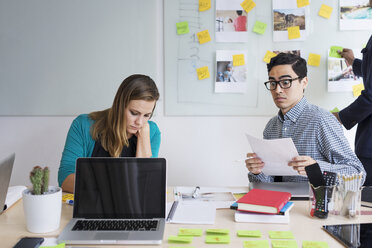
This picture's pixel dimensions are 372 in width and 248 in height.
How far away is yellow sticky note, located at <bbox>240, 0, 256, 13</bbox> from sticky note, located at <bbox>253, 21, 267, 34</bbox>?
0.38ft

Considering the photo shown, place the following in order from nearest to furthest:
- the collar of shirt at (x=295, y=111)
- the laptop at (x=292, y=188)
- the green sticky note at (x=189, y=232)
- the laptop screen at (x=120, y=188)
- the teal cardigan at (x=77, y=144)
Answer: the green sticky note at (x=189, y=232) → the laptop screen at (x=120, y=188) → the laptop at (x=292, y=188) → the teal cardigan at (x=77, y=144) → the collar of shirt at (x=295, y=111)

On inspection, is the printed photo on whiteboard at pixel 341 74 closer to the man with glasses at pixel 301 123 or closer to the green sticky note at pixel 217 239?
the man with glasses at pixel 301 123

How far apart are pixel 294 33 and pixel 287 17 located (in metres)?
0.13

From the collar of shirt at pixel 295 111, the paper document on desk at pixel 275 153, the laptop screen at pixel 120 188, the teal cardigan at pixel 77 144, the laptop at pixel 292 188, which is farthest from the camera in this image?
the collar of shirt at pixel 295 111

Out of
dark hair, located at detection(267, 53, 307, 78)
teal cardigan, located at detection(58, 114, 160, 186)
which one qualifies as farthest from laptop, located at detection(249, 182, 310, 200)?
teal cardigan, located at detection(58, 114, 160, 186)

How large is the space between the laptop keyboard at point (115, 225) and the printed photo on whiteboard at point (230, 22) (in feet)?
5.64

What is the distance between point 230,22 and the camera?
2592mm

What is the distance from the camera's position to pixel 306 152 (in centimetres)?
183

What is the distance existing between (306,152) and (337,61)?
1.09 m

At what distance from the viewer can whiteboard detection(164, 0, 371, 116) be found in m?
2.59

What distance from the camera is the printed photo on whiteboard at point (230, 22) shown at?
258 centimetres

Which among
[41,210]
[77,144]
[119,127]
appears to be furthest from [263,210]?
[77,144]

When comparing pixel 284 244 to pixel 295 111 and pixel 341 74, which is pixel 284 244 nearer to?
pixel 295 111

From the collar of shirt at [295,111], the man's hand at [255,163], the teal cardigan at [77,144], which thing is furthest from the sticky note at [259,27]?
the teal cardigan at [77,144]
